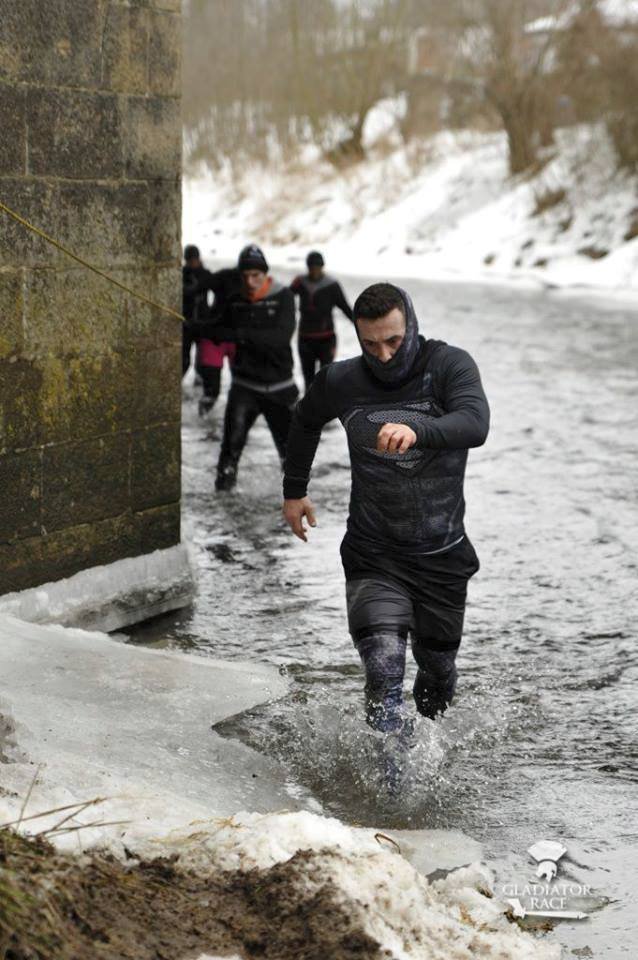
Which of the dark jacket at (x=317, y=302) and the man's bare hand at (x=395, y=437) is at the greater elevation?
the man's bare hand at (x=395, y=437)

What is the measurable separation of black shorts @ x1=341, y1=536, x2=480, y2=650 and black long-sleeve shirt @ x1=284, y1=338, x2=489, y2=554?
2.2 inches

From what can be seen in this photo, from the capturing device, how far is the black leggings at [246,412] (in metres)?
9.94

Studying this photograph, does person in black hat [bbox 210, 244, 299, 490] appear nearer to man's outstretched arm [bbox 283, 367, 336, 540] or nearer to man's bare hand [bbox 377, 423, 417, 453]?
man's outstretched arm [bbox 283, 367, 336, 540]

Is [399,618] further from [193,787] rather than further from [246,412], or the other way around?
[246,412]

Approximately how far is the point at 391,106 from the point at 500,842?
4971 cm

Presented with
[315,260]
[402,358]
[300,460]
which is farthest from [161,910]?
[315,260]

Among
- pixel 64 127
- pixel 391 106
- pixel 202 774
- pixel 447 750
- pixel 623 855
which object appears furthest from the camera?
pixel 391 106

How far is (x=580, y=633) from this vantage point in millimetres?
7262

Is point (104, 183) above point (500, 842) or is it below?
above

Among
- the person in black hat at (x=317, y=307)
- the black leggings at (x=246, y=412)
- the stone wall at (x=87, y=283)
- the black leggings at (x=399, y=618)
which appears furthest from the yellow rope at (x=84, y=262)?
the person in black hat at (x=317, y=307)

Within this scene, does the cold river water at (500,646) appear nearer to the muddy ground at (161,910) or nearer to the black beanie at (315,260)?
the muddy ground at (161,910)

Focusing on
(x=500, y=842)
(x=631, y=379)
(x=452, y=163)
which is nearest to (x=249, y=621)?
(x=500, y=842)

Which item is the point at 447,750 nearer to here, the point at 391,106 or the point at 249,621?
the point at 249,621

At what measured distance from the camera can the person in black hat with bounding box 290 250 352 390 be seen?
13.3 metres
